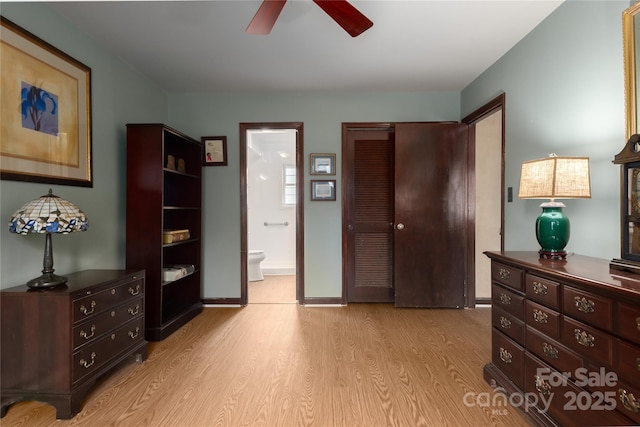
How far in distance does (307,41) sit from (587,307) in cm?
246

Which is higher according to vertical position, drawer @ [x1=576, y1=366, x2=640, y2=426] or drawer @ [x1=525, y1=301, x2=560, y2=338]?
drawer @ [x1=525, y1=301, x2=560, y2=338]

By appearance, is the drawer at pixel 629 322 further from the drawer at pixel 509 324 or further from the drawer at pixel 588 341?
the drawer at pixel 509 324

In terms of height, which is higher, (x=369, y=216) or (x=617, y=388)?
(x=369, y=216)

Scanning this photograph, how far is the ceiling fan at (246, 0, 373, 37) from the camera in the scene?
158 centimetres

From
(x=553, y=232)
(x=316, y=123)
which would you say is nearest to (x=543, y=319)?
(x=553, y=232)

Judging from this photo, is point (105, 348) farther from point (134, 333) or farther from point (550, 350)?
point (550, 350)

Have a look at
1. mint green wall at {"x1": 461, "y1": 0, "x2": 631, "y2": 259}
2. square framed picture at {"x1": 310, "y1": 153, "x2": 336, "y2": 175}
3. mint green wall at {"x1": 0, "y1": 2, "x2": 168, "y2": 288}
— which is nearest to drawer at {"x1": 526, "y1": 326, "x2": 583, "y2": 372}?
mint green wall at {"x1": 461, "y1": 0, "x2": 631, "y2": 259}

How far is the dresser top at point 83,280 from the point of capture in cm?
165

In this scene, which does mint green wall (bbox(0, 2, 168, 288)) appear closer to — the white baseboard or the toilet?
A: the toilet

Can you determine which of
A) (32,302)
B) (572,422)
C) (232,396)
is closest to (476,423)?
(572,422)

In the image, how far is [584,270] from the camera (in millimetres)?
1331

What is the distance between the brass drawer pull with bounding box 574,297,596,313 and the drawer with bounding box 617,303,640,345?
11 centimetres

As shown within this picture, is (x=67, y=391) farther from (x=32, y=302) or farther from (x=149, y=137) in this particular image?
(x=149, y=137)

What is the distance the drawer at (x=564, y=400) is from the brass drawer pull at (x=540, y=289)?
1.13 ft
